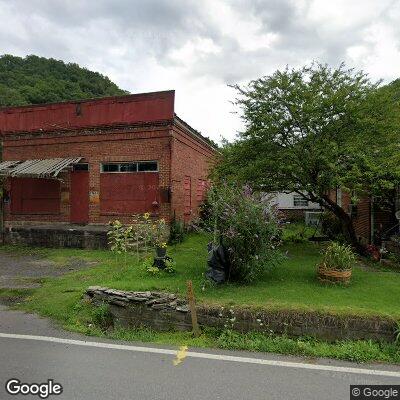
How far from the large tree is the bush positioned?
2.68 metres

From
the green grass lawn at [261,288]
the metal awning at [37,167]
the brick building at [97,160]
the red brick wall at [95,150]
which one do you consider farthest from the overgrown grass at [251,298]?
the metal awning at [37,167]

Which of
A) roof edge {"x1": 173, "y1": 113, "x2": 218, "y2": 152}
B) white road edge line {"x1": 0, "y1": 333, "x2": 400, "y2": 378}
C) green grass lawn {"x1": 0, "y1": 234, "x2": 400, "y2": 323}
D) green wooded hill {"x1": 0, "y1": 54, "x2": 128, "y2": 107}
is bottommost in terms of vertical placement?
white road edge line {"x1": 0, "y1": 333, "x2": 400, "y2": 378}

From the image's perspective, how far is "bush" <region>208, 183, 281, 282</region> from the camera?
23.6 feet

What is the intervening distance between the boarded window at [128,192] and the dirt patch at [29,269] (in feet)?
10.6

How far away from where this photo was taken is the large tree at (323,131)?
364 inches

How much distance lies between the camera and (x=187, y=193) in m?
16.4

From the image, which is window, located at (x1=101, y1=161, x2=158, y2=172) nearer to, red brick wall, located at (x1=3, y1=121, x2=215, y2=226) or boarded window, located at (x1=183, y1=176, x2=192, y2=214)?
red brick wall, located at (x1=3, y1=121, x2=215, y2=226)

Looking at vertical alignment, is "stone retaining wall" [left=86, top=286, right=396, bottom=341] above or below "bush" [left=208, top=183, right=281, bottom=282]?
below

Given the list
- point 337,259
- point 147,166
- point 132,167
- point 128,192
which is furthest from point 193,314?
point 132,167

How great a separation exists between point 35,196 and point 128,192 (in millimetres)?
4627

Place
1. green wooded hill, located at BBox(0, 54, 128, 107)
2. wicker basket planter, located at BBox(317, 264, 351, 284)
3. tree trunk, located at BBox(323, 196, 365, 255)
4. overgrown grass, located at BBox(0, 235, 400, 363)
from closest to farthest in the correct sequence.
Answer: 1. overgrown grass, located at BBox(0, 235, 400, 363)
2. wicker basket planter, located at BBox(317, 264, 351, 284)
3. tree trunk, located at BBox(323, 196, 365, 255)
4. green wooded hill, located at BBox(0, 54, 128, 107)

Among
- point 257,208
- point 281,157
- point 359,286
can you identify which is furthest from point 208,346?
point 281,157

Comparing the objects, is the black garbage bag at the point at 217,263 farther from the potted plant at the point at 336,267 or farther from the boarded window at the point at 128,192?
the boarded window at the point at 128,192

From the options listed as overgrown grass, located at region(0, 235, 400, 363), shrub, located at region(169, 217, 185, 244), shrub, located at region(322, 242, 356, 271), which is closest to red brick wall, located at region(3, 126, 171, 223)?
shrub, located at region(169, 217, 185, 244)
